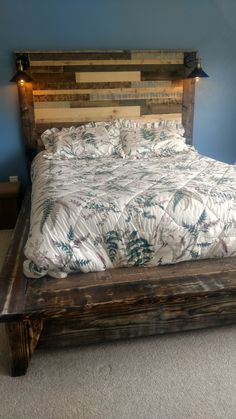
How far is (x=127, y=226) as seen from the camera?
1.66m

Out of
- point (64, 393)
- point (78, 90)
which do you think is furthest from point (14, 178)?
point (64, 393)

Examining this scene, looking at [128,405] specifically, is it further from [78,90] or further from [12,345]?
[78,90]

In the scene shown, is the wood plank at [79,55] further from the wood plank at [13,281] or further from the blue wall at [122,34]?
the wood plank at [13,281]

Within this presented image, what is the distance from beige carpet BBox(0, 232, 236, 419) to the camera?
1320 millimetres

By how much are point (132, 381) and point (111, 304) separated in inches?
14.4

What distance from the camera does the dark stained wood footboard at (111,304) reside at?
1430 millimetres

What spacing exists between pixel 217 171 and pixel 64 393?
1722mm

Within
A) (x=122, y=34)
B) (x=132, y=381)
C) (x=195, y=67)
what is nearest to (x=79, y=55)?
(x=122, y=34)

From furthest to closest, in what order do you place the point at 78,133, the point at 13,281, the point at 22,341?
the point at 78,133, the point at 13,281, the point at 22,341

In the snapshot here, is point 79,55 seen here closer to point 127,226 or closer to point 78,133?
point 78,133

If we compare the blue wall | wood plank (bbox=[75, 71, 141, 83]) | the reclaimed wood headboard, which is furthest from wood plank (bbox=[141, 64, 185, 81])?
the blue wall

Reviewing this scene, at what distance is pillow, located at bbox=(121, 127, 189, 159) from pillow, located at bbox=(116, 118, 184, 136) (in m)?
0.13

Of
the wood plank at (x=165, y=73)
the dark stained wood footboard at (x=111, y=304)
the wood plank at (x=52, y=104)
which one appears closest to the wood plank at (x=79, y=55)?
the wood plank at (x=165, y=73)

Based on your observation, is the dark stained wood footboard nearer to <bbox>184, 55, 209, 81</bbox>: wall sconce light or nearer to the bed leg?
the bed leg
